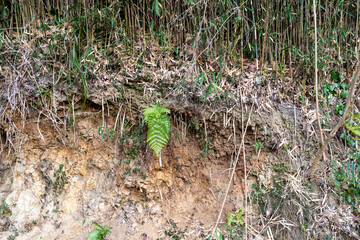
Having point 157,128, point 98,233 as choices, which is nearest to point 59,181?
point 98,233

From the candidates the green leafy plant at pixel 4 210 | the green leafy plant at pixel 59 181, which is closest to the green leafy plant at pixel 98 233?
the green leafy plant at pixel 59 181

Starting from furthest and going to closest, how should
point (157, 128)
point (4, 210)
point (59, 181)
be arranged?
point (59, 181)
point (4, 210)
point (157, 128)

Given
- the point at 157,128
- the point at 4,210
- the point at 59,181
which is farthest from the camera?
the point at 59,181

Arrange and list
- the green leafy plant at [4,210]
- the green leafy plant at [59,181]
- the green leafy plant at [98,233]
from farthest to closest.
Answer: the green leafy plant at [59,181], the green leafy plant at [4,210], the green leafy plant at [98,233]

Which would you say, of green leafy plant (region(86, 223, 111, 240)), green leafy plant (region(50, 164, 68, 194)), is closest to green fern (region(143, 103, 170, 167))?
green leafy plant (region(86, 223, 111, 240))

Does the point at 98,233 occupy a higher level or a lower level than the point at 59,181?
lower

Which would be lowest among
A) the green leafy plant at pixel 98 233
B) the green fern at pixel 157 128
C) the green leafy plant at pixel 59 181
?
the green leafy plant at pixel 98 233

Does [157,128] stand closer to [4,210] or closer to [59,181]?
[59,181]

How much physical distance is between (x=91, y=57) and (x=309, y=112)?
2207 mm

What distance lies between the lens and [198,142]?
2.20 m

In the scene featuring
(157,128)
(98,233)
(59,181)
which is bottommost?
(98,233)

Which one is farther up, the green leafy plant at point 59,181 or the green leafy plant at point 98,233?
the green leafy plant at point 59,181

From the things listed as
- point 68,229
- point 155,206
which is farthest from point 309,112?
point 68,229

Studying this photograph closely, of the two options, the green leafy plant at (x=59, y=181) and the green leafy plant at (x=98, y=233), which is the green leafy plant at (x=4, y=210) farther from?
the green leafy plant at (x=98, y=233)
